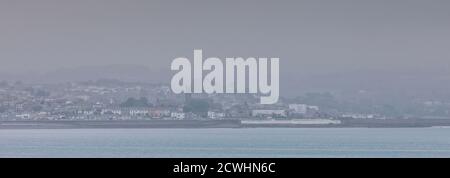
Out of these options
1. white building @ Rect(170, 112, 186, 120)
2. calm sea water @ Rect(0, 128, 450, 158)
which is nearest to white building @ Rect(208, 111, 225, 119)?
white building @ Rect(170, 112, 186, 120)

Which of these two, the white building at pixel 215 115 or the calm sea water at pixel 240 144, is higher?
the white building at pixel 215 115

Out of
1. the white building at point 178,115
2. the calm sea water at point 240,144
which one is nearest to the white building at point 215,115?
the white building at point 178,115

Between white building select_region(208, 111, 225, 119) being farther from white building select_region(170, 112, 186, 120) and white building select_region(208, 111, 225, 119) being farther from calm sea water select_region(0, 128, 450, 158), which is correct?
calm sea water select_region(0, 128, 450, 158)

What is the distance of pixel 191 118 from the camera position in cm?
1795

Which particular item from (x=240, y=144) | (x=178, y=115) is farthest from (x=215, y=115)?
(x=240, y=144)

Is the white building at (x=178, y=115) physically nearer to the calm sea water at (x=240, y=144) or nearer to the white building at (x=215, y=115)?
the white building at (x=215, y=115)

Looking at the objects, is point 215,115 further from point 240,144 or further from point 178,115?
point 240,144

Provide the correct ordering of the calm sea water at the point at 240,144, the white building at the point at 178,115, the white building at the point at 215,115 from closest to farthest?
the white building at the point at 215,115 < the white building at the point at 178,115 < the calm sea water at the point at 240,144

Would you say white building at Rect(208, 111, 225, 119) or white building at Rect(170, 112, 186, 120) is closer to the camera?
white building at Rect(208, 111, 225, 119)

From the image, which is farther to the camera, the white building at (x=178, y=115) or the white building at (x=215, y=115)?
the white building at (x=178, y=115)
